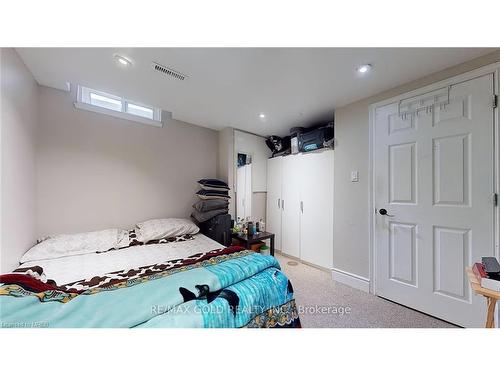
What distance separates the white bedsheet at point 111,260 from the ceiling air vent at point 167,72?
5.45 feet

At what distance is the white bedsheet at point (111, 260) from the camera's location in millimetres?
1311

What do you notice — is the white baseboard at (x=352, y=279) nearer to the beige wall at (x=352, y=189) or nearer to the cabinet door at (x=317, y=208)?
the beige wall at (x=352, y=189)

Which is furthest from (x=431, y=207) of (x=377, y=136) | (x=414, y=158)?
(x=377, y=136)

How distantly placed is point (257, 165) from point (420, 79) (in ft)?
7.47

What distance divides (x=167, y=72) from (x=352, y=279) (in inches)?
116

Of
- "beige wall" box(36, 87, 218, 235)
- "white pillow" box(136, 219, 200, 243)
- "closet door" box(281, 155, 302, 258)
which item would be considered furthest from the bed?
"closet door" box(281, 155, 302, 258)

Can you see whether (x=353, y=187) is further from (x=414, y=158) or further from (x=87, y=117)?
(x=87, y=117)

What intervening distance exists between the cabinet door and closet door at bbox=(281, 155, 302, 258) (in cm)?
8

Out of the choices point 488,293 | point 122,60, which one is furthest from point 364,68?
point 122,60

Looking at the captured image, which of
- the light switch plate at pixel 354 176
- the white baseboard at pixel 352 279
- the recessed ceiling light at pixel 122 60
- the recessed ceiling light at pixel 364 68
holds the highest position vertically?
the recessed ceiling light at pixel 122 60

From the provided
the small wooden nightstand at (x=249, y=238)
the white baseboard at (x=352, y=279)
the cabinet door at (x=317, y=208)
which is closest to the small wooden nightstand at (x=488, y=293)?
the white baseboard at (x=352, y=279)

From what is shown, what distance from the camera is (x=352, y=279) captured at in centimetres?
213

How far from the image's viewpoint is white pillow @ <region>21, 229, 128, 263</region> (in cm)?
154
